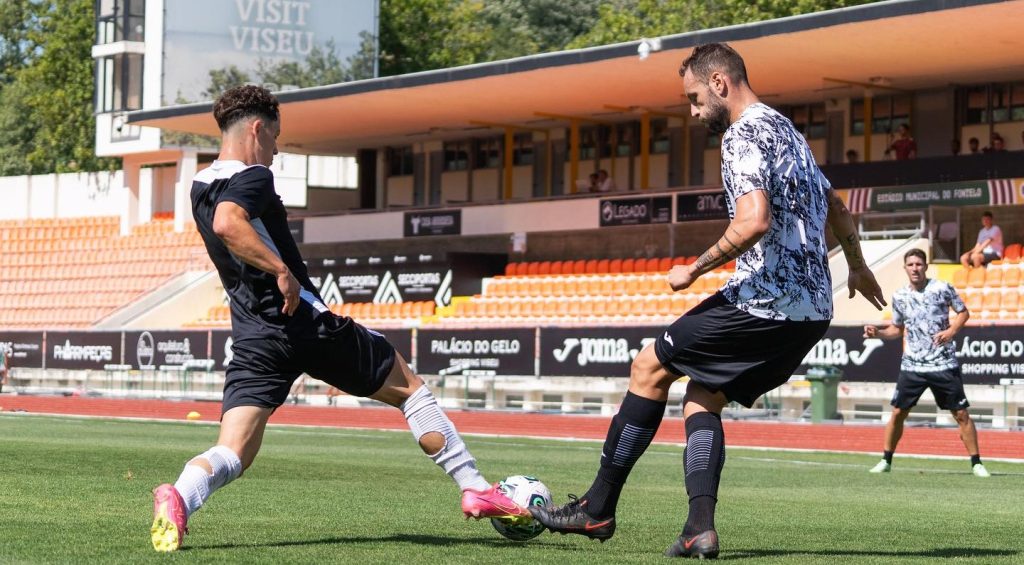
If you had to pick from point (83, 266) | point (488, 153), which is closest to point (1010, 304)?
point (488, 153)

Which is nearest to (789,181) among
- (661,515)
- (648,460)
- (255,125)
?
(255,125)

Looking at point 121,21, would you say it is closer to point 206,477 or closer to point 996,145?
point 996,145

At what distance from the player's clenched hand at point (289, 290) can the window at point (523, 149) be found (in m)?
39.6

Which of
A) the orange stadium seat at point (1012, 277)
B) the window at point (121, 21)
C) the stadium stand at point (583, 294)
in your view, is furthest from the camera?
the window at point (121, 21)

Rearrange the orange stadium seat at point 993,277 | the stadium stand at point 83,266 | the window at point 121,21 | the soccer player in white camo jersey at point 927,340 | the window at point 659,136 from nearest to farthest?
the soccer player in white camo jersey at point 927,340 < the orange stadium seat at point 993,277 < the window at point 659,136 < the stadium stand at point 83,266 < the window at point 121,21

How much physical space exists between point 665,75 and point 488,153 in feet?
41.3

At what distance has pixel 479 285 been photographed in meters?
40.6

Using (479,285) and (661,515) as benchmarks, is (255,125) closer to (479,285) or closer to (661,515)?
(661,515)

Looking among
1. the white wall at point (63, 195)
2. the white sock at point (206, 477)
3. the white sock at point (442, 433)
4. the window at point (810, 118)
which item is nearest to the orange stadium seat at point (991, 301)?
the window at point (810, 118)

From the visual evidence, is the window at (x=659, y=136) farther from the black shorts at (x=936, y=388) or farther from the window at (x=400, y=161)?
the black shorts at (x=936, y=388)

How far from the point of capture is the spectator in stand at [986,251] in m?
28.9

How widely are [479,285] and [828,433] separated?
19.0m

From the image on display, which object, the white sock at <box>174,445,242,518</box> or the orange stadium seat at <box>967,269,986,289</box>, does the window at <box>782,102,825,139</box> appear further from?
the white sock at <box>174,445,242,518</box>

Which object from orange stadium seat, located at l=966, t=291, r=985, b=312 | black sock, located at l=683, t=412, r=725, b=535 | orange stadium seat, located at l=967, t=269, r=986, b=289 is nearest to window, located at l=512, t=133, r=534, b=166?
orange stadium seat, located at l=967, t=269, r=986, b=289
